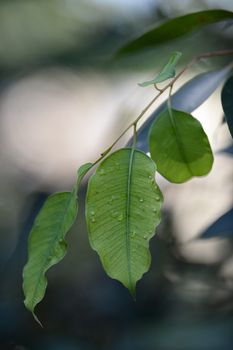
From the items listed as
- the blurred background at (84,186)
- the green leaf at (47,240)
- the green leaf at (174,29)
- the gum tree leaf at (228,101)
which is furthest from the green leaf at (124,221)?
the blurred background at (84,186)

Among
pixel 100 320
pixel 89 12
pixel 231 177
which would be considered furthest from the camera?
pixel 89 12

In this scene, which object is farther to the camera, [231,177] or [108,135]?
[108,135]

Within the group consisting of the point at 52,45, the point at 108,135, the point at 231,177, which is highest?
the point at 52,45

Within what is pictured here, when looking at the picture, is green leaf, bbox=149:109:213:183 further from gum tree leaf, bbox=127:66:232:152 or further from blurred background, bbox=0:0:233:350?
blurred background, bbox=0:0:233:350

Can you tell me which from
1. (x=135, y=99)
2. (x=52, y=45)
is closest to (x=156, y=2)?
(x=135, y=99)

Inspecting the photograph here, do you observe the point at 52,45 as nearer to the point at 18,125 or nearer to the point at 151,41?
the point at 18,125

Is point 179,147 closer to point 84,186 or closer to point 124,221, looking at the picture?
point 124,221

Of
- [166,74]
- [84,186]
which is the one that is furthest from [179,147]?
[84,186]
